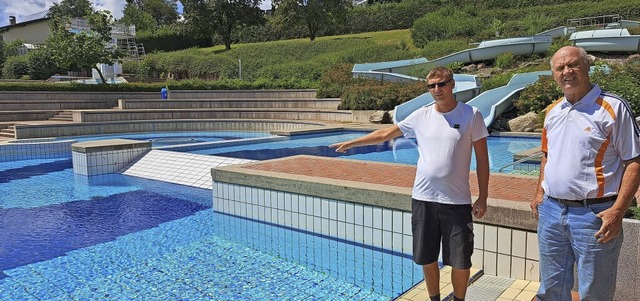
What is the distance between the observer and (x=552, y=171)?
2.29 m

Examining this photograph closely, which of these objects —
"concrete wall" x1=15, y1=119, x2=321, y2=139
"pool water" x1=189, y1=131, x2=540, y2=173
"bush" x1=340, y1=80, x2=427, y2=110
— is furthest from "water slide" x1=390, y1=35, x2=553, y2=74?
"pool water" x1=189, y1=131, x2=540, y2=173

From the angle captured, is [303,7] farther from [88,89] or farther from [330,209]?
[330,209]

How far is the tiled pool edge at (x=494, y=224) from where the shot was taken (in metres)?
2.97

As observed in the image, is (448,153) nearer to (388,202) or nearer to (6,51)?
(388,202)

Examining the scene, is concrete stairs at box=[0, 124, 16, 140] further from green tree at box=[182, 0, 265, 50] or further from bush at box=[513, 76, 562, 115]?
green tree at box=[182, 0, 265, 50]

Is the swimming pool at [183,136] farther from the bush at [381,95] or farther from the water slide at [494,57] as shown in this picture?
the water slide at [494,57]

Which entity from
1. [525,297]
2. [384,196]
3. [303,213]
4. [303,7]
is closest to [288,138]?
[303,213]

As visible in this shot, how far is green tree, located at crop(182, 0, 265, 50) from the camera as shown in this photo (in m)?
42.4

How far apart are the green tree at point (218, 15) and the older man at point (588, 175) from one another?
41.2m

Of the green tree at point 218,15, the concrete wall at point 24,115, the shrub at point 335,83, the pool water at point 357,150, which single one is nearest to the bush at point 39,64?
the green tree at point 218,15

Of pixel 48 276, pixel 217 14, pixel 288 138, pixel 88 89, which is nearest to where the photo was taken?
pixel 48 276

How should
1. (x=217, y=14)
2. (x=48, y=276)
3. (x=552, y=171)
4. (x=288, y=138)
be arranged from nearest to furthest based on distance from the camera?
(x=552, y=171) < (x=48, y=276) < (x=288, y=138) < (x=217, y=14)

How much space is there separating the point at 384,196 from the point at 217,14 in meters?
40.9

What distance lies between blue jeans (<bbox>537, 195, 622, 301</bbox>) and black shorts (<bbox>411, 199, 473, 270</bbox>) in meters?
0.46
